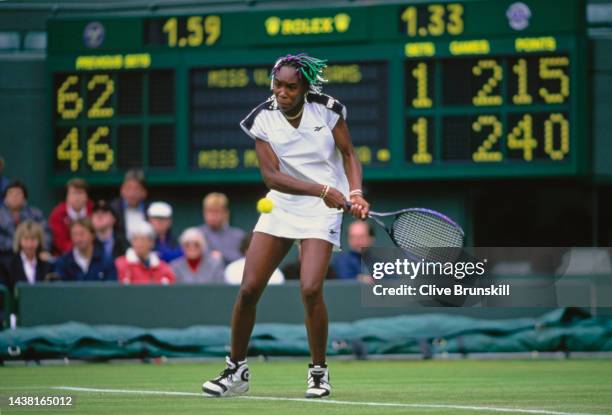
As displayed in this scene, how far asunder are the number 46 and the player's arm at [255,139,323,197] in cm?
795

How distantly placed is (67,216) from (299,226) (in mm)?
7019

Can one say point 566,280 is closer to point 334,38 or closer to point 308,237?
point 334,38

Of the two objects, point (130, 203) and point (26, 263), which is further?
point (130, 203)

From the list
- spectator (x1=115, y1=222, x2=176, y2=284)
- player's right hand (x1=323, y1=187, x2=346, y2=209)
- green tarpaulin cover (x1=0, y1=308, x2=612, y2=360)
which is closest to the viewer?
player's right hand (x1=323, y1=187, x2=346, y2=209)

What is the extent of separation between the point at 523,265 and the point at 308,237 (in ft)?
31.2

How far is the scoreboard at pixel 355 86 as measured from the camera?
14031 millimetres

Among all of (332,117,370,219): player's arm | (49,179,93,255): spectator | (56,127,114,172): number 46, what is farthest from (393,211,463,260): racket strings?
(56,127,114,172): number 46

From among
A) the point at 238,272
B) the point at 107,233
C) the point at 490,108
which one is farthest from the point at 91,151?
the point at 490,108

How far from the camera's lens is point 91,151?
15.2 meters

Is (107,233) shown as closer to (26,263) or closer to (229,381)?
(26,263)

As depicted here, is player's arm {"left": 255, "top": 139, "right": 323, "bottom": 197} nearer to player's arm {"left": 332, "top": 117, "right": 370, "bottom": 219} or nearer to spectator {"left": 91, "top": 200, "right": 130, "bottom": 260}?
player's arm {"left": 332, "top": 117, "right": 370, "bottom": 219}

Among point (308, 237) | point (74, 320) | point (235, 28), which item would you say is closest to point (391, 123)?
point (235, 28)

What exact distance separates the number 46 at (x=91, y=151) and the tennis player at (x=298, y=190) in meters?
7.96

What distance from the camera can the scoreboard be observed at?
46.0ft
